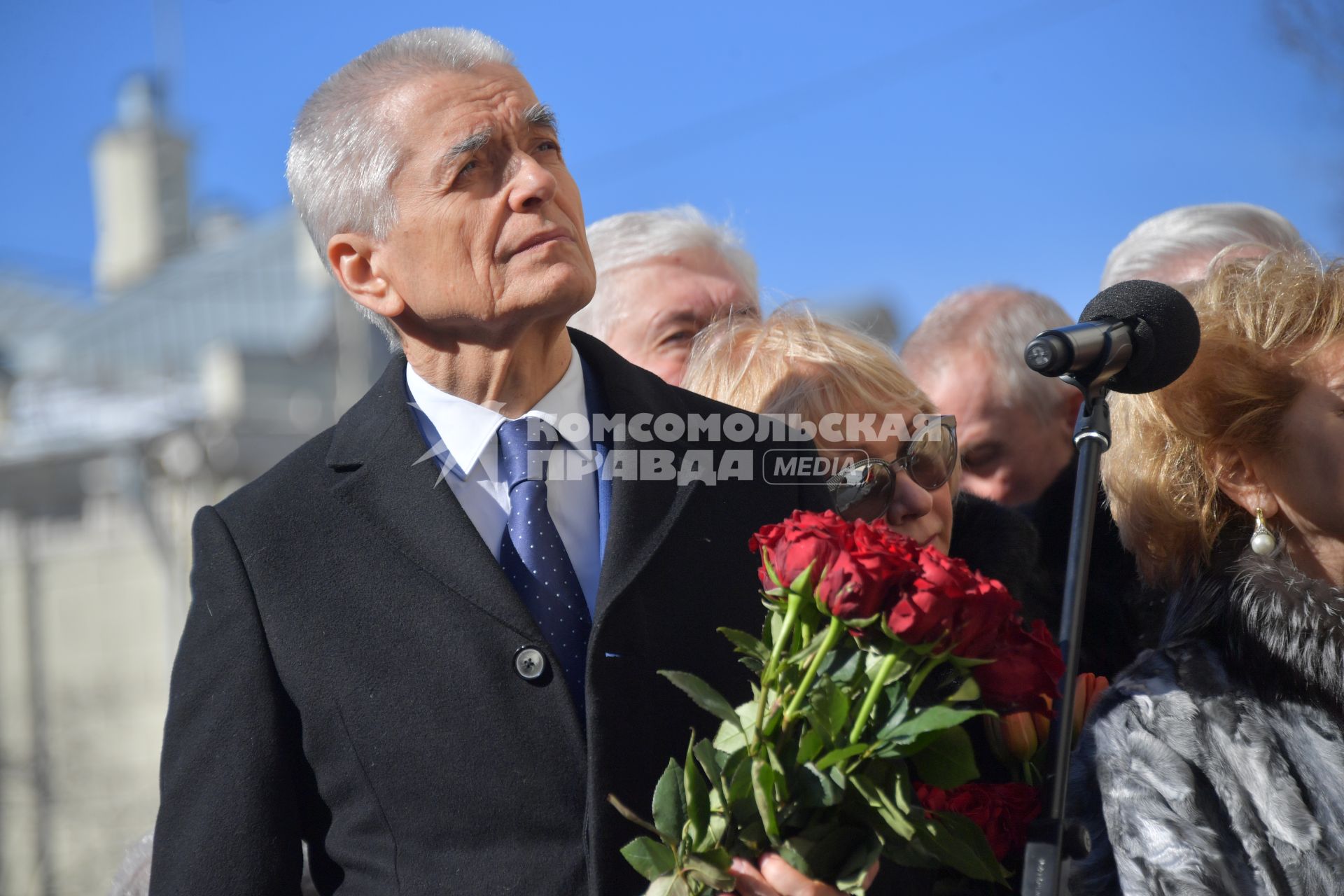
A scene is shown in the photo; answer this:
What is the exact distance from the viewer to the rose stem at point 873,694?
181 cm

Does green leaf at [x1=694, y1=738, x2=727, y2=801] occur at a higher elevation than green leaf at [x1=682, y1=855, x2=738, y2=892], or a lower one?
higher

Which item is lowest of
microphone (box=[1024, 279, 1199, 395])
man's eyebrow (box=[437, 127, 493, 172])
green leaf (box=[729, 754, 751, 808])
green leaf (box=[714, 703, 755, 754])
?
green leaf (box=[729, 754, 751, 808])

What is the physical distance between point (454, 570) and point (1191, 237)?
7.50 feet

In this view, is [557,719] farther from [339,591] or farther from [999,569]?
[999,569]

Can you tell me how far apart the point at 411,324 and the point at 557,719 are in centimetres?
80

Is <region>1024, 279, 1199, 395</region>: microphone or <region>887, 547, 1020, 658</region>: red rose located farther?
<region>1024, 279, 1199, 395</region>: microphone

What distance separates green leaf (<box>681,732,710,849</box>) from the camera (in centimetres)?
187

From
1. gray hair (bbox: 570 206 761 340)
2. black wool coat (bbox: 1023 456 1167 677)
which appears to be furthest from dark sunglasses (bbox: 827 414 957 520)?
gray hair (bbox: 570 206 761 340)

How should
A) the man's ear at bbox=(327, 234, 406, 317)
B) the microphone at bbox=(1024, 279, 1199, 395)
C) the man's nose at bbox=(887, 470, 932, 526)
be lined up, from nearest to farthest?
the microphone at bbox=(1024, 279, 1199, 395), the man's ear at bbox=(327, 234, 406, 317), the man's nose at bbox=(887, 470, 932, 526)

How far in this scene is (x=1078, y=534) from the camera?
6.29 feet

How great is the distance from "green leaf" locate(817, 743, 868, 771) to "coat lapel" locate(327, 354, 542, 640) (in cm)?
61

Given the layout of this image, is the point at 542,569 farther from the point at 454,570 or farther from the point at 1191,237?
the point at 1191,237

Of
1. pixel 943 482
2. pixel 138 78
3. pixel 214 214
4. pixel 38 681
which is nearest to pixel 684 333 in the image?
pixel 943 482

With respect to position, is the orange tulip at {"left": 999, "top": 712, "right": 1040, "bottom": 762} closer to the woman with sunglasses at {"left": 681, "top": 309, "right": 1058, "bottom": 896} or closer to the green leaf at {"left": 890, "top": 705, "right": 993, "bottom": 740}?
the green leaf at {"left": 890, "top": 705, "right": 993, "bottom": 740}
